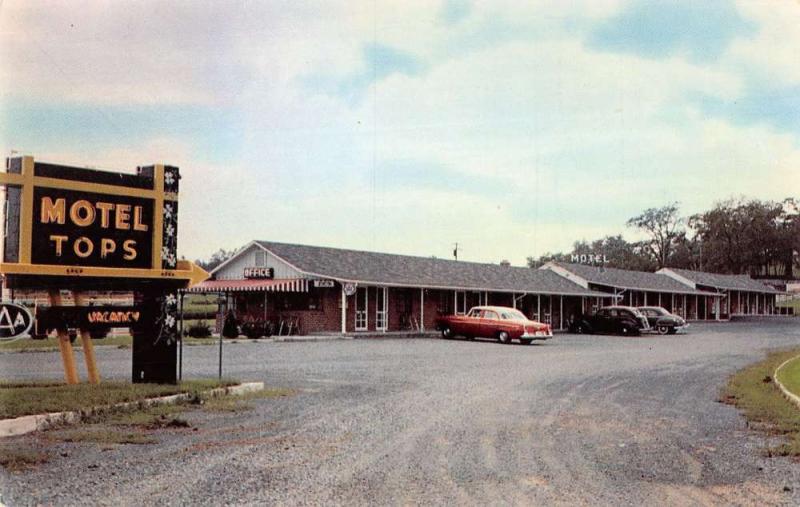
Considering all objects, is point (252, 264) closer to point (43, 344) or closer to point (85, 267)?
point (43, 344)

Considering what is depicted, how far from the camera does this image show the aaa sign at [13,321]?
25.8 ft

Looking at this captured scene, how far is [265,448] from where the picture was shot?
8188mm

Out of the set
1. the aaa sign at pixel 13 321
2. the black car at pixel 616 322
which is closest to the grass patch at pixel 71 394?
the aaa sign at pixel 13 321

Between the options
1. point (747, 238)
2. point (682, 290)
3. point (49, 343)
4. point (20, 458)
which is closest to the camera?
point (20, 458)

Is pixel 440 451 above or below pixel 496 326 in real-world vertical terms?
below

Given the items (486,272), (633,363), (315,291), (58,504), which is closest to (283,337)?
(315,291)

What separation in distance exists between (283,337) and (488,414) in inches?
789

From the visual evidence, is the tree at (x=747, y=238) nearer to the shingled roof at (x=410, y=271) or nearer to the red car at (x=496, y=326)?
the shingled roof at (x=410, y=271)

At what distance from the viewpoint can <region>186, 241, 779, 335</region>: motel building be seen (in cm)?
3297

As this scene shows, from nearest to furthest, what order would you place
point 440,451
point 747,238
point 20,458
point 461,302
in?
1. point 20,458
2. point 440,451
3. point 461,302
4. point 747,238

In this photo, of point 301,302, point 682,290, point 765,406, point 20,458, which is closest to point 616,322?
point 301,302

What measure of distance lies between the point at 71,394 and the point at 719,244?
278ft

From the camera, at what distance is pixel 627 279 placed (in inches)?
2261

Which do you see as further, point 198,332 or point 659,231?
point 659,231
